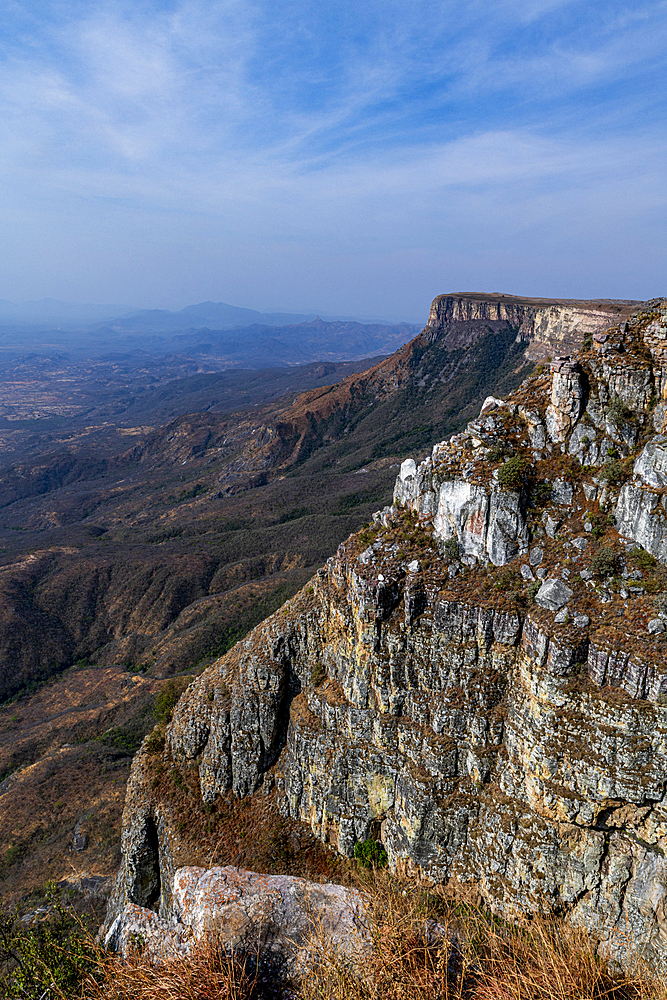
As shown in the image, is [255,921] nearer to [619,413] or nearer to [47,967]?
[47,967]

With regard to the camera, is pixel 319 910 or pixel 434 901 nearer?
pixel 319 910

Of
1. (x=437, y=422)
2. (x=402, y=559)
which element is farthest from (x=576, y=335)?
(x=402, y=559)

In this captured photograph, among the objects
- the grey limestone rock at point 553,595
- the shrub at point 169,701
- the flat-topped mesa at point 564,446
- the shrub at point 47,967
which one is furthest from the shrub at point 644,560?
the shrub at point 169,701

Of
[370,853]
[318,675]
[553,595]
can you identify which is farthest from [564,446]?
[370,853]

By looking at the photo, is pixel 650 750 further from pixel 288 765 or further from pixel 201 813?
pixel 201 813

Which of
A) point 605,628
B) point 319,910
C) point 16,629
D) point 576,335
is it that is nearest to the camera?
point 319,910

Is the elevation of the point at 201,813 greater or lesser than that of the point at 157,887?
greater

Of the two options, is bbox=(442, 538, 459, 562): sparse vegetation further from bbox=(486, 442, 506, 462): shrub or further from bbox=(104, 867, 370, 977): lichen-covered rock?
bbox=(104, 867, 370, 977): lichen-covered rock
